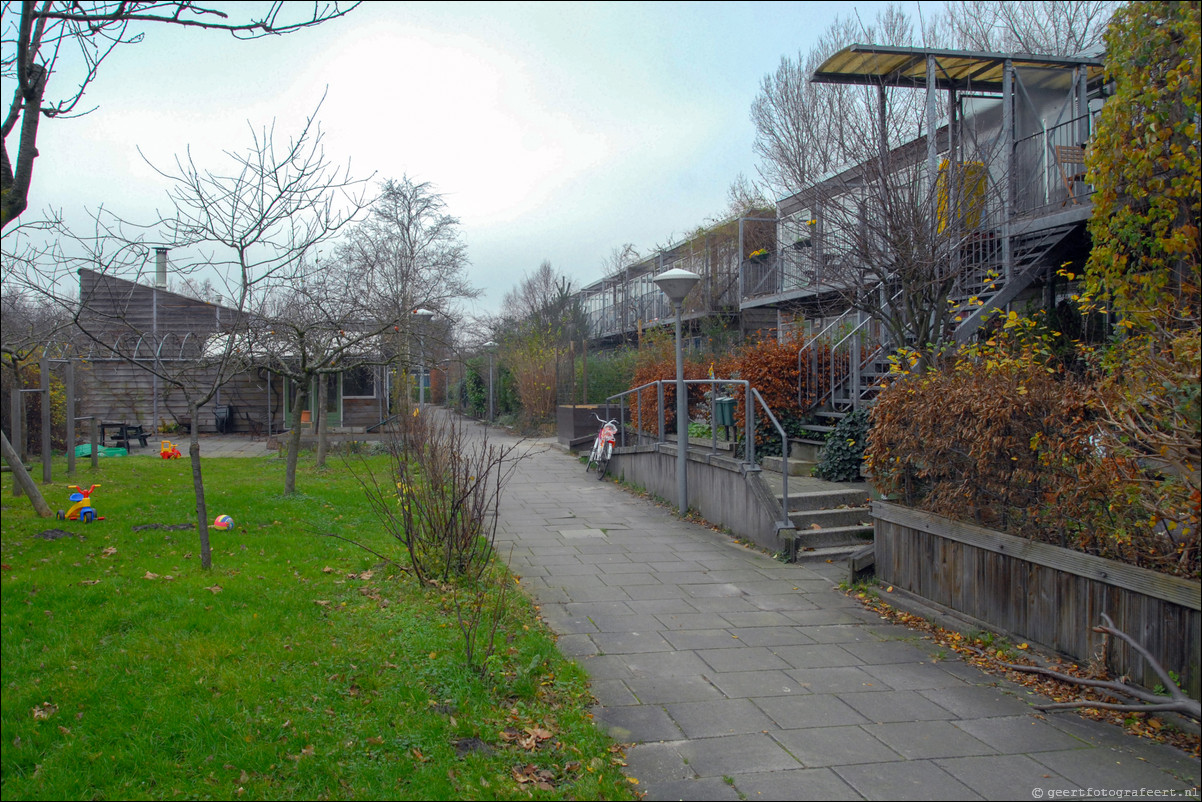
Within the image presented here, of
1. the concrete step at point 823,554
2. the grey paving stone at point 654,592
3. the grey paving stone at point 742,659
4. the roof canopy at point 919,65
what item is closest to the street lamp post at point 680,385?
the concrete step at point 823,554

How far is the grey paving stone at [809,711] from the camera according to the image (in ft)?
14.2

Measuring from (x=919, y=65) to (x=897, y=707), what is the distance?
384 inches

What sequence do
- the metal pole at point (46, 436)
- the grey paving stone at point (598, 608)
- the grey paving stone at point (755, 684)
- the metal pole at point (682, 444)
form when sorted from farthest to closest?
the metal pole at point (682, 444)
the metal pole at point (46, 436)
the grey paving stone at point (598, 608)
the grey paving stone at point (755, 684)

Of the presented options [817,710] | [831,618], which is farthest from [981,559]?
[817,710]

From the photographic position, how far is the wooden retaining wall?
421cm

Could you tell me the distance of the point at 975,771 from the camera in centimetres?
376

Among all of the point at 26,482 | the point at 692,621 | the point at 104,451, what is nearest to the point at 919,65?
the point at 692,621

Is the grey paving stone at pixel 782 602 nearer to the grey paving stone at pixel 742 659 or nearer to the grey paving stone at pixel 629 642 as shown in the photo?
the grey paving stone at pixel 742 659

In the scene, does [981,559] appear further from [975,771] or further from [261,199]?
[261,199]

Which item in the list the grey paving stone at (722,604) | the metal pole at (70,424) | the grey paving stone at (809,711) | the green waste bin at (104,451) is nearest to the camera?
the grey paving stone at (809,711)

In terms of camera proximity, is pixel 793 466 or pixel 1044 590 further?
pixel 793 466

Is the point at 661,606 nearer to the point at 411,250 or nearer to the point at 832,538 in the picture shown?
the point at 832,538

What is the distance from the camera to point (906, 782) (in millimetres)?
3635

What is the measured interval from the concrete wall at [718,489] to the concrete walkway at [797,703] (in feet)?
2.99
